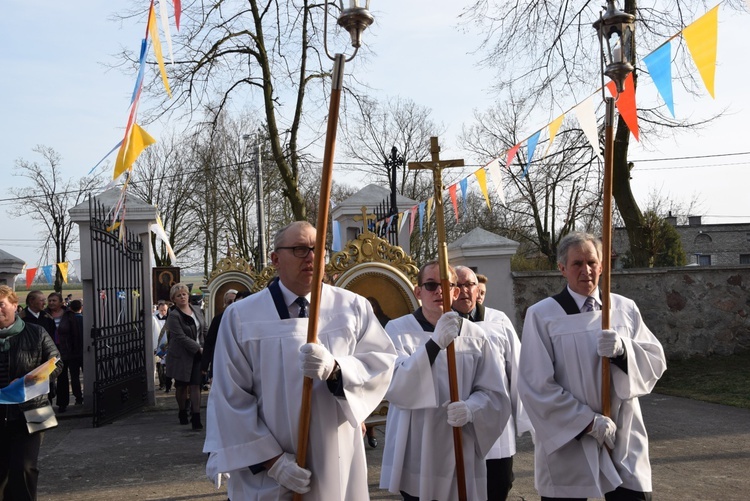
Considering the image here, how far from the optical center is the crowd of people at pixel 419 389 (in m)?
3.69

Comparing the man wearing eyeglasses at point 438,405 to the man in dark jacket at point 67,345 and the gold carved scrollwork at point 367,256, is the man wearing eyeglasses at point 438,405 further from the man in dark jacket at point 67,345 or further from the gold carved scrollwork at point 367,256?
the man in dark jacket at point 67,345

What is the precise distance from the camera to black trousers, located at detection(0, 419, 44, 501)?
5414mm

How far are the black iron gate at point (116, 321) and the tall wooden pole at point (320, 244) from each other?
7.59 m

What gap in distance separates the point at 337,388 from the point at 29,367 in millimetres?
2955

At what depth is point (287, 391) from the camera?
145 inches

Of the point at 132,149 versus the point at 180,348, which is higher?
the point at 132,149

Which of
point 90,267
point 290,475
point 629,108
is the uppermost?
point 629,108

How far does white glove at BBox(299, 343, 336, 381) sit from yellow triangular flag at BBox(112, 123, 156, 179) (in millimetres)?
2498

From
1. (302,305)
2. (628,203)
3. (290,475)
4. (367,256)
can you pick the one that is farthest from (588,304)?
(628,203)

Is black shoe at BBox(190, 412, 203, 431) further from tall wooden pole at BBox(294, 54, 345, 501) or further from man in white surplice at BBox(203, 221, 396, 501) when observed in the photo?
tall wooden pole at BBox(294, 54, 345, 501)

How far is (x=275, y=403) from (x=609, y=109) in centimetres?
225

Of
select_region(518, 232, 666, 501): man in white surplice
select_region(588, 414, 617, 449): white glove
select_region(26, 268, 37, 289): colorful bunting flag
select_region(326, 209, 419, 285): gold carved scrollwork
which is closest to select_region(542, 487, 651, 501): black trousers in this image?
select_region(518, 232, 666, 501): man in white surplice

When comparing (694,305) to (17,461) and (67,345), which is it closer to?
(67,345)

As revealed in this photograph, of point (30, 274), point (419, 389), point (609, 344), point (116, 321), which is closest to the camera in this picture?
point (609, 344)
